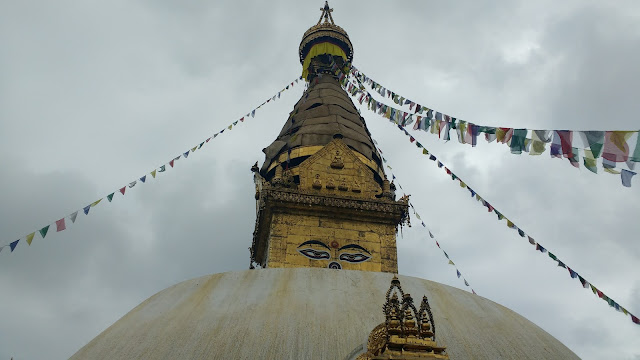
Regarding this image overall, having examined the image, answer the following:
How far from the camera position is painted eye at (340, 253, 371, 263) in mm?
12273

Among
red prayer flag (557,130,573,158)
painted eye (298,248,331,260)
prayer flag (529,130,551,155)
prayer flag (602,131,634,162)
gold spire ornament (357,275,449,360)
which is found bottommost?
gold spire ornament (357,275,449,360)

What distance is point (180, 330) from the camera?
482 cm

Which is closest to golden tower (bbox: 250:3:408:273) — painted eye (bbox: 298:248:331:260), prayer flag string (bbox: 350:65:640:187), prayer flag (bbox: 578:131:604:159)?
painted eye (bbox: 298:248:331:260)

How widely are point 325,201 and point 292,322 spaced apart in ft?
26.7

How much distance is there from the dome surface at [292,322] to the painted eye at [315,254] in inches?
255

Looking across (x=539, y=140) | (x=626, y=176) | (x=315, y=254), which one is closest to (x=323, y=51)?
(x=315, y=254)

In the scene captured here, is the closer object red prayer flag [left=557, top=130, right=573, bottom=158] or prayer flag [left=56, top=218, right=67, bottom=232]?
red prayer flag [left=557, top=130, right=573, bottom=158]

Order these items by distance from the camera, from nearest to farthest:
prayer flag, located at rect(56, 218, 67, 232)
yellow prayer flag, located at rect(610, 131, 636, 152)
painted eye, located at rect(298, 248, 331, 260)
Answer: yellow prayer flag, located at rect(610, 131, 636, 152)
prayer flag, located at rect(56, 218, 67, 232)
painted eye, located at rect(298, 248, 331, 260)

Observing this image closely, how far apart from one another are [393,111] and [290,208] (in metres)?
3.58

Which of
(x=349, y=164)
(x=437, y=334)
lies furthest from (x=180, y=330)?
(x=349, y=164)

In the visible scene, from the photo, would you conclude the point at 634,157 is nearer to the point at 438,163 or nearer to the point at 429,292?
the point at 429,292

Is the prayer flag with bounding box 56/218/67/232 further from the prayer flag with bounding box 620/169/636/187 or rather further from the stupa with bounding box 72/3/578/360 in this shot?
the prayer flag with bounding box 620/169/636/187

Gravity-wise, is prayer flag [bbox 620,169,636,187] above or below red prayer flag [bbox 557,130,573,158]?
below

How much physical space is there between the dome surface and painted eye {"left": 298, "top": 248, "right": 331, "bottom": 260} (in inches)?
255
